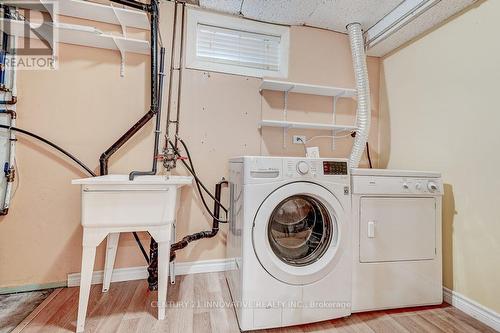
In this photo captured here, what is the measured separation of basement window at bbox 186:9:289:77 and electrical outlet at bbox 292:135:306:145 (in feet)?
1.96

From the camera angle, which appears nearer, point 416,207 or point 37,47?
point 416,207

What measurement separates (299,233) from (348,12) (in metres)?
1.92

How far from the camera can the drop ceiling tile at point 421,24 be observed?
1.54m

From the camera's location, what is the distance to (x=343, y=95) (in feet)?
7.07

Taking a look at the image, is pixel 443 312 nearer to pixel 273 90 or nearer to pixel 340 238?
pixel 340 238

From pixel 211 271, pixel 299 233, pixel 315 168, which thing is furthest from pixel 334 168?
pixel 211 271

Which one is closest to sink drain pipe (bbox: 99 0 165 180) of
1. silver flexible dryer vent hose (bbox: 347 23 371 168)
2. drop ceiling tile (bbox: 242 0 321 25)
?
drop ceiling tile (bbox: 242 0 321 25)

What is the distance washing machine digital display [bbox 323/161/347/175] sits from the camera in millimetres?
1342

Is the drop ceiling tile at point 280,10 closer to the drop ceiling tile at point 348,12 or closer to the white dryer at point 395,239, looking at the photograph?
the drop ceiling tile at point 348,12

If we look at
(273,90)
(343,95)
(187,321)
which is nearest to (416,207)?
(343,95)

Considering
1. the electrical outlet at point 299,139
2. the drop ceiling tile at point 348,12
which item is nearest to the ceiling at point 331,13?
the drop ceiling tile at point 348,12

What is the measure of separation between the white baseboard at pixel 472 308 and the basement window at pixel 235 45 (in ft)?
7.02

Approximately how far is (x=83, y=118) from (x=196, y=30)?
1174 millimetres

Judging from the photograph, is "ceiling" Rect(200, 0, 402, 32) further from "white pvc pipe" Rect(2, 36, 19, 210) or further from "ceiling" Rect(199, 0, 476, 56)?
"white pvc pipe" Rect(2, 36, 19, 210)
